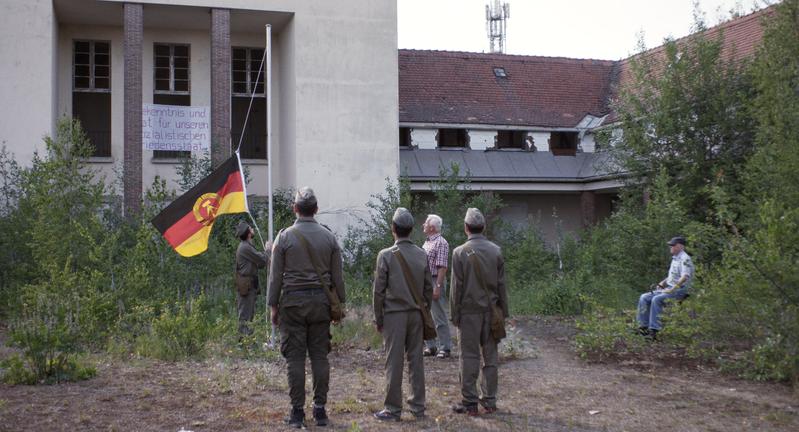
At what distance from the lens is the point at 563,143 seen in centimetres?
3259

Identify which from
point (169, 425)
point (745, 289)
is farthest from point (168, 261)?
point (745, 289)

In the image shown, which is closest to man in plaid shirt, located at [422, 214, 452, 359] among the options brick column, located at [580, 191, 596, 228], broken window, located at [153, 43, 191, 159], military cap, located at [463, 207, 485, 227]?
military cap, located at [463, 207, 485, 227]

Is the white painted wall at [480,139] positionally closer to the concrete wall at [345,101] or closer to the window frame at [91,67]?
the concrete wall at [345,101]

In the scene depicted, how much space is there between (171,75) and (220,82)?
2.68 metres

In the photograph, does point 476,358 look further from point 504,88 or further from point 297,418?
point 504,88

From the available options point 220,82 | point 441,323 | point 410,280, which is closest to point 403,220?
point 410,280

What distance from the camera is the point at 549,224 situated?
33438 millimetres

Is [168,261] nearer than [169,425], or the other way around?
[169,425]

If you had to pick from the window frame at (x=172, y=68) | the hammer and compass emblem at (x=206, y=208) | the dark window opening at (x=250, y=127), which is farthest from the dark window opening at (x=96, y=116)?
the hammer and compass emblem at (x=206, y=208)

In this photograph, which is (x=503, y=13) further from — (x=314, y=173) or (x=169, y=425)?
(x=169, y=425)

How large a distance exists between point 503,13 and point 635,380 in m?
44.2

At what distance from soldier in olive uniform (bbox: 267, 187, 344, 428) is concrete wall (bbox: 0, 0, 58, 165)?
726 inches

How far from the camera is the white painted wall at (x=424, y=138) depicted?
30453 mm

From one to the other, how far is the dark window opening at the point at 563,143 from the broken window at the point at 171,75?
14081 millimetres
